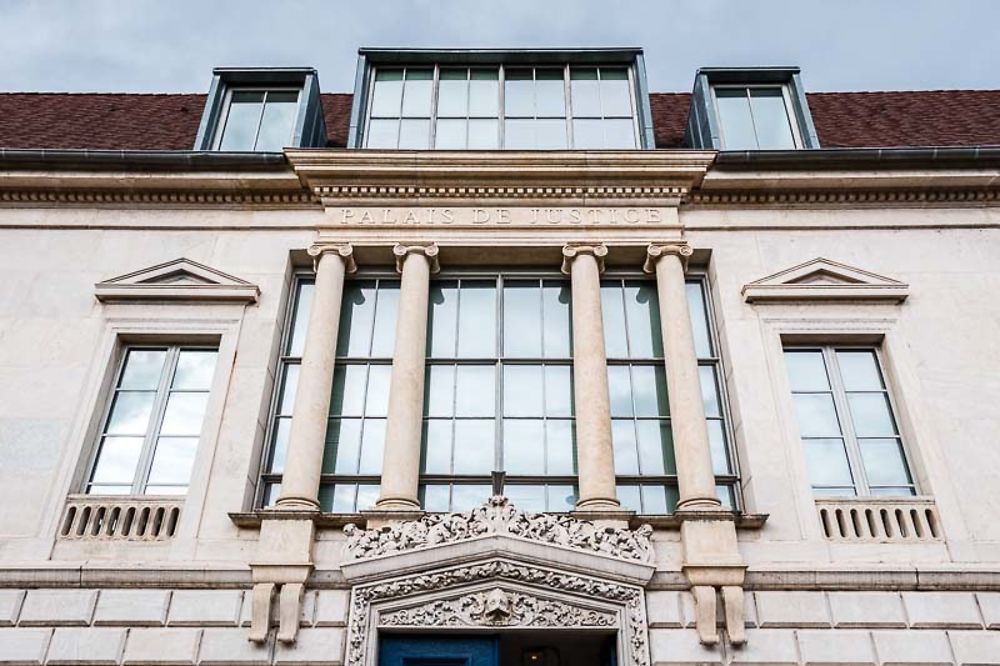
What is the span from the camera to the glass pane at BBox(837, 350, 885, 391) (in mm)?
10984

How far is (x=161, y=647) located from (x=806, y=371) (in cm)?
860

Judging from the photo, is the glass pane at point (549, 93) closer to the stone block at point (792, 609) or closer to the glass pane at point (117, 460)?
the glass pane at point (117, 460)

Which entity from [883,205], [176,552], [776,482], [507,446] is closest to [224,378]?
[176,552]

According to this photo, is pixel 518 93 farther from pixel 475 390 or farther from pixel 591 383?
pixel 591 383

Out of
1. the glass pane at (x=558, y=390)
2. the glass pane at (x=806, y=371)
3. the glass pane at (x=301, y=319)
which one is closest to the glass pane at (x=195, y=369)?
the glass pane at (x=301, y=319)

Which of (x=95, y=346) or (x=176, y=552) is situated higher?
(x=95, y=346)

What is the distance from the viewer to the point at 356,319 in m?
11.8

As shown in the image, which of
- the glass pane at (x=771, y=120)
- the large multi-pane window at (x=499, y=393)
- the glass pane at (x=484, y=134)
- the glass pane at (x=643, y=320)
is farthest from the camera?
the glass pane at (x=771, y=120)

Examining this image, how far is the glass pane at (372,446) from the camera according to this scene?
10.5m

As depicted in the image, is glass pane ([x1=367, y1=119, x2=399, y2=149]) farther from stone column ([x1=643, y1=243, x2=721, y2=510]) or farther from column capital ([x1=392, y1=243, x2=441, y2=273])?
stone column ([x1=643, y1=243, x2=721, y2=510])

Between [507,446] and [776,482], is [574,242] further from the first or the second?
[776,482]

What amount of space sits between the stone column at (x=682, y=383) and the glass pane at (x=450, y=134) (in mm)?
3585

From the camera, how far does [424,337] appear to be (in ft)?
36.2

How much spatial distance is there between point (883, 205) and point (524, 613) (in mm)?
8028
